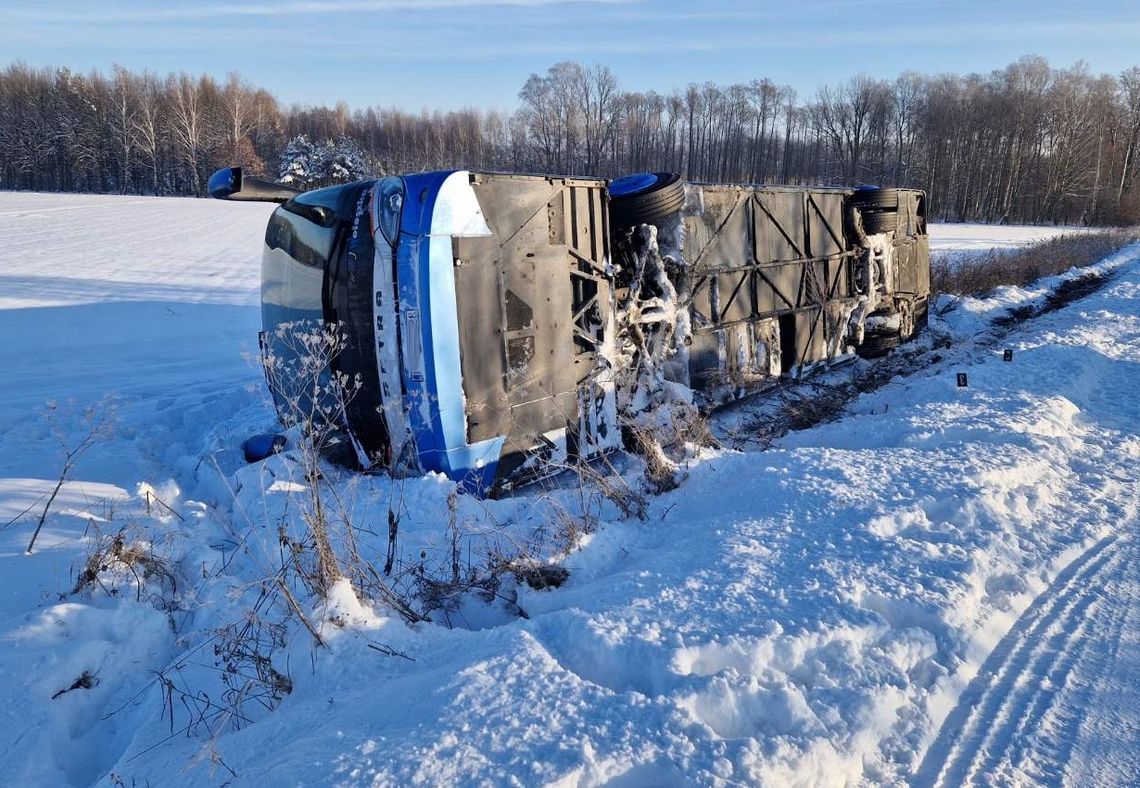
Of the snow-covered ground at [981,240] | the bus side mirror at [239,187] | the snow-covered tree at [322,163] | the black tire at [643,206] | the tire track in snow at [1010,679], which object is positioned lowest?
the snow-covered ground at [981,240]

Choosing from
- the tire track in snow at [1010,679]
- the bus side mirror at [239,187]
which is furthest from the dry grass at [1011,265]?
the bus side mirror at [239,187]

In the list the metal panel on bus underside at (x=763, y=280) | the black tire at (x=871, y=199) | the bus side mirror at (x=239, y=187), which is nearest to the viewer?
the bus side mirror at (x=239, y=187)

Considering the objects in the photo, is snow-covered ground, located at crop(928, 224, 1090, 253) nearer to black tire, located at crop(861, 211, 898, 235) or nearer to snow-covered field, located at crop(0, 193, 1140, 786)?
black tire, located at crop(861, 211, 898, 235)

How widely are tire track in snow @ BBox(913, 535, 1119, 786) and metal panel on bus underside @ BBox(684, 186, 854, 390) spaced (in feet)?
13.2

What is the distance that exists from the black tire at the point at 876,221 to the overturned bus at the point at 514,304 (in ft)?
8.31

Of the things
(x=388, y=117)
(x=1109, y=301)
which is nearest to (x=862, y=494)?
(x=1109, y=301)

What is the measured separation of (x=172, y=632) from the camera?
3.32m

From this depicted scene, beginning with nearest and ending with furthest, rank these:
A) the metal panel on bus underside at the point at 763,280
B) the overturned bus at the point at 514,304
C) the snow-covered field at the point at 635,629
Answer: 1. the snow-covered field at the point at 635,629
2. the overturned bus at the point at 514,304
3. the metal panel on bus underside at the point at 763,280

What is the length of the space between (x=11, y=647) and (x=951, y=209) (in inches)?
2958

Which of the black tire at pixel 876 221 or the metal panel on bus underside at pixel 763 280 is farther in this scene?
the black tire at pixel 876 221

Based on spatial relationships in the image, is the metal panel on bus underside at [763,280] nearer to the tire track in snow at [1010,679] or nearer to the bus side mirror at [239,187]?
the bus side mirror at [239,187]

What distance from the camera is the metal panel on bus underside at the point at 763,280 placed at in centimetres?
721

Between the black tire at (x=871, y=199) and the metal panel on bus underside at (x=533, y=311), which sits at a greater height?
the black tire at (x=871, y=199)

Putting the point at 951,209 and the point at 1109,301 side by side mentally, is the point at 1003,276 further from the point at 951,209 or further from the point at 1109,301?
the point at 951,209
